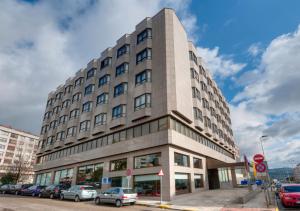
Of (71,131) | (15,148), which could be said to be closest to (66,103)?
(71,131)

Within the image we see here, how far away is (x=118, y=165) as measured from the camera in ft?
91.7

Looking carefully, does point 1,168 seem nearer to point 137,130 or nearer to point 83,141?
point 83,141

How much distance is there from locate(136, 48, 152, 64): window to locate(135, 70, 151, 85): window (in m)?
2.41

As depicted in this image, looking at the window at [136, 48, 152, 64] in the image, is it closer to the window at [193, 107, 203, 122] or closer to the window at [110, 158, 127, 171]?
the window at [193, 107, 203, 122]

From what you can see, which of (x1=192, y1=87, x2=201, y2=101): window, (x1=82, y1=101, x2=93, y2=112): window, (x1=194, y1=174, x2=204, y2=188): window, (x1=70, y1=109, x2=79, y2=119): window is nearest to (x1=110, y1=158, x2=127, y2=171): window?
(x1=194, y1=174, x2=204, y2=188): window

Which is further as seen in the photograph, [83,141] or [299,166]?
[299,166]

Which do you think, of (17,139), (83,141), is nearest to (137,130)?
(83,141)

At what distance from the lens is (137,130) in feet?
87.6

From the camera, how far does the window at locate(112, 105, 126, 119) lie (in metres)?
29.4

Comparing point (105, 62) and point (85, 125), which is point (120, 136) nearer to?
point (85, 125)

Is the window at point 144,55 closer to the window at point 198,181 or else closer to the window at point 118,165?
the window at point 118,165

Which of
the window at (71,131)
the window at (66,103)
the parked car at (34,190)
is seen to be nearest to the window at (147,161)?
the parked car at (34,190)

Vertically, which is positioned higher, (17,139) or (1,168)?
(17,139)

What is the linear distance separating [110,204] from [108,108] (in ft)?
53.5
